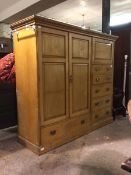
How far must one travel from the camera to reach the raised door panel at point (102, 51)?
2889mm

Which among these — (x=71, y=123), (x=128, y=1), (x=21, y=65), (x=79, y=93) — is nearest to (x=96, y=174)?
(x=71, y=123)

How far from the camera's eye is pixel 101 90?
308cm

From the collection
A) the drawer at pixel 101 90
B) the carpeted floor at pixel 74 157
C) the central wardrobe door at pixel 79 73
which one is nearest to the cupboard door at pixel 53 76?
the central wardrobe door at pixel 79 73

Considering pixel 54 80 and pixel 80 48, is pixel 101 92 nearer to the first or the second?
pixel 80 48

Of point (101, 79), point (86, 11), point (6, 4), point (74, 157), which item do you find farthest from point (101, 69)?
point (6, 4)

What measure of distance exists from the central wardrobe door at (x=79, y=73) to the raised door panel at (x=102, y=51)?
0.17 metres

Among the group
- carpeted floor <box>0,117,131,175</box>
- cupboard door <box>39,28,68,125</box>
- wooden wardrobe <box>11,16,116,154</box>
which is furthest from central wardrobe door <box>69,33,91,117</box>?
carpeted floor <box>0,117,131,175</box>

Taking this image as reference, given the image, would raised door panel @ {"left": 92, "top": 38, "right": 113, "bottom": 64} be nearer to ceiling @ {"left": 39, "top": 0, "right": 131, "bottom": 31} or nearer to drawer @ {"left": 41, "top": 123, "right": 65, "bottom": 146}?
drawer @ {"left": 41, "top": 123, "right": 65, "bottom": 146}

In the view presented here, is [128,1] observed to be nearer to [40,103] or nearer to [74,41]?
[74,41]

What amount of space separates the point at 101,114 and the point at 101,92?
1.26ft

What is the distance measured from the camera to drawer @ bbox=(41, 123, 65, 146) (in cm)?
219

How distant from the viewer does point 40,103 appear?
2121 millimetres

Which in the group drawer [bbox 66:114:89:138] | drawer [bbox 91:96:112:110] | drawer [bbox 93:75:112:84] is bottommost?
drawer [bbox 66:114:89:138]

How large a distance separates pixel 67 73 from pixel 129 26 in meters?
2.38
